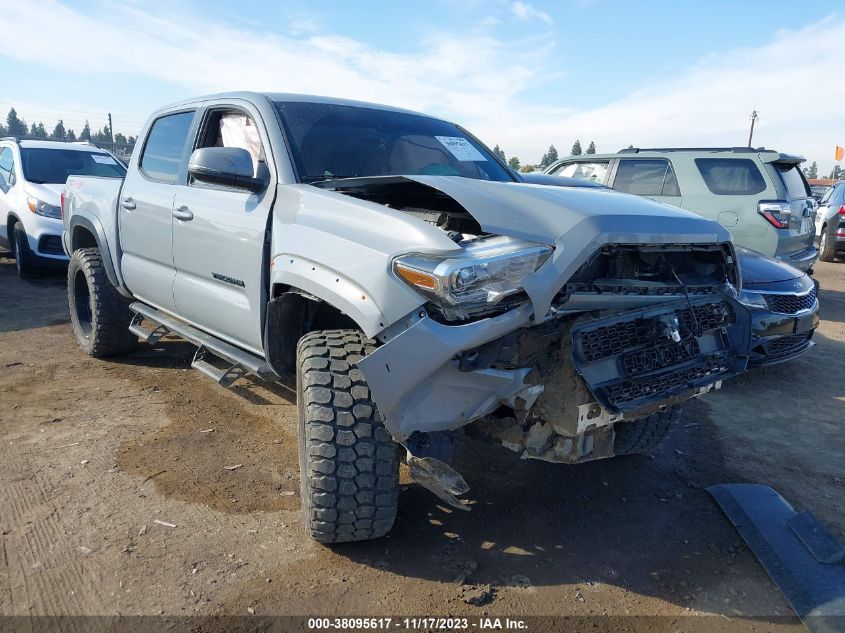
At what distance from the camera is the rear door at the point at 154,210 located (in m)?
3.95

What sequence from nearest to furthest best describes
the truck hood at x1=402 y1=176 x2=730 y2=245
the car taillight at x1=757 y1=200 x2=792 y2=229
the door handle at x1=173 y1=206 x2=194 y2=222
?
the truck hood at x1=402 y1=176 x2=730 y2=245 < the door handle at x1=173 y1=206 x2=194 y2=222 < the car taillight at x1=757 y1=200 x2=792 y2=229

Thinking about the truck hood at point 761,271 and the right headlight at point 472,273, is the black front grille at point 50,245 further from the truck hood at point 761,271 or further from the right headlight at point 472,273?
the truck hood at point 761,271

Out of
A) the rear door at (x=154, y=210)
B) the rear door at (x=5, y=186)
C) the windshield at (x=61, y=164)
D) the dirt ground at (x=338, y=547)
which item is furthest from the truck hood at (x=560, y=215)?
the rear door at (x=5, y=186)

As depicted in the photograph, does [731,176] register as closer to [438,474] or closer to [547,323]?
[547,323]

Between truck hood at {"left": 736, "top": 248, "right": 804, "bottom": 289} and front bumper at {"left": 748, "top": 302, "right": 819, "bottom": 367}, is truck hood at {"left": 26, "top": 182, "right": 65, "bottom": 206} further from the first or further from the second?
front bumper at {"left": 748, "top": 302, "right": 819, "bottom": 367}

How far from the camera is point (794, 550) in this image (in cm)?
265

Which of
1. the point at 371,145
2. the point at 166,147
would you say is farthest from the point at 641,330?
the point at 166,147

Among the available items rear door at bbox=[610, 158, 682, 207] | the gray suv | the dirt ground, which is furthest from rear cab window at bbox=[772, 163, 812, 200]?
the dirt ground

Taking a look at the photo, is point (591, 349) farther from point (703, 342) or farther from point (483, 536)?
point (483, 536)

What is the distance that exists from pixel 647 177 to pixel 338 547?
6.95m

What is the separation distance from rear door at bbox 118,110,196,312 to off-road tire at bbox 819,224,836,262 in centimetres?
1274

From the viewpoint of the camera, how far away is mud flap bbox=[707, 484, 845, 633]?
92.2 inches

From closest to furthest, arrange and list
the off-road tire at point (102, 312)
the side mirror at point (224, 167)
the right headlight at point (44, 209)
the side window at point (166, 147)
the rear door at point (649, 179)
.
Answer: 1. the side mirror at point (224, 167)
2. the side window at point (166, 147)
3. the off-road tire at point (102, 312)
4. the rear door at point (649, 179)
5. the right headlight at point (44, 209)

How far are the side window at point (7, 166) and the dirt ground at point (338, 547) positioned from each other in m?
5.83
